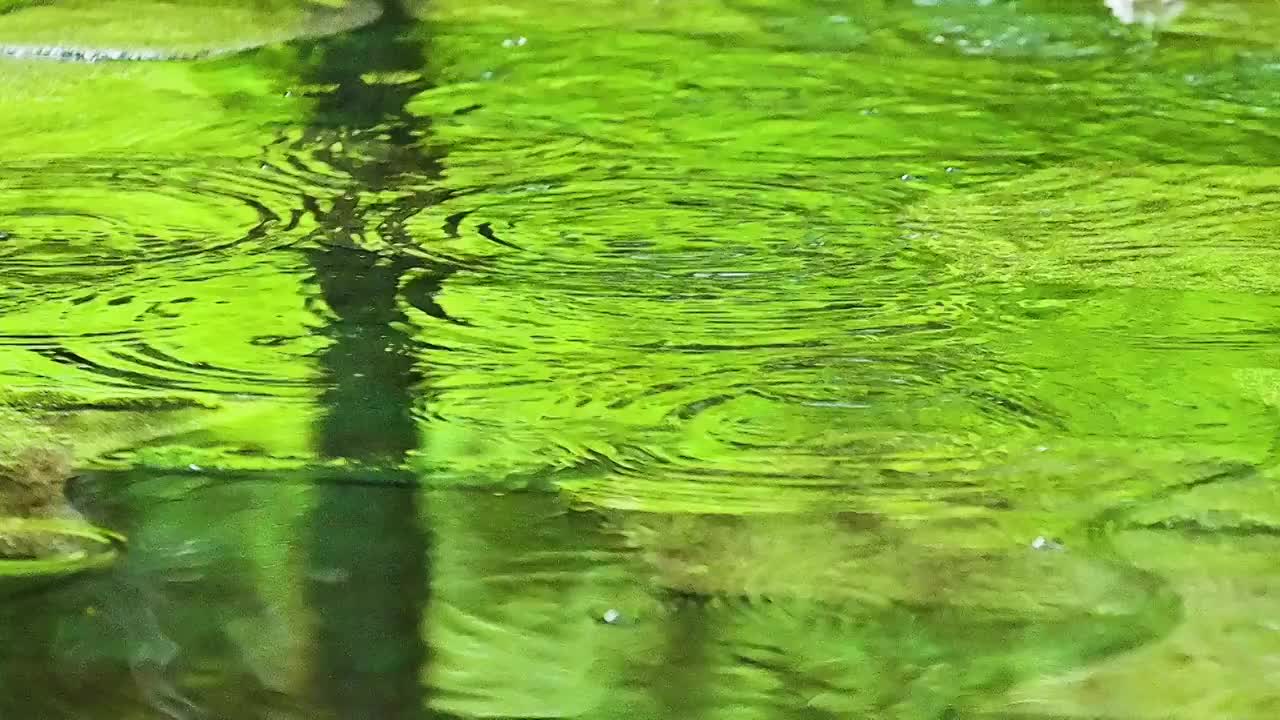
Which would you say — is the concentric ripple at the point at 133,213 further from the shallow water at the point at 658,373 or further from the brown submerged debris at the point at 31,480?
the brown submerged debris at the point at 31,480

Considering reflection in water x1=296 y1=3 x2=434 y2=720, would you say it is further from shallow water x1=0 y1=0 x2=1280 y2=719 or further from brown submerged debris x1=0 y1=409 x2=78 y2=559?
brown submerged debris x1=0 y1=409 x2=78 y2=559

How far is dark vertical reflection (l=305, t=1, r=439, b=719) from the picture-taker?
658 mm

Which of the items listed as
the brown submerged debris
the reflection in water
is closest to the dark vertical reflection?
the reflection in water

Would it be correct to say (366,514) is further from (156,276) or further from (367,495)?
(156,276)

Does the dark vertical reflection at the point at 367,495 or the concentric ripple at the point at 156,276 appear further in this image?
the concentric ripple at the point at 156,276

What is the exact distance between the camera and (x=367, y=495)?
2.71 feet

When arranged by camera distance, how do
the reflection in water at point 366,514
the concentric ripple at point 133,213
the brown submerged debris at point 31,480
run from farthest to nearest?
the concentric ripple at point 133,213, the brown submerged debris at point 31,480, the reflection in water at point 366,514

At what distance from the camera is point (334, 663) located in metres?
0.66

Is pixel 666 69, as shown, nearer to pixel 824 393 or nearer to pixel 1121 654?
pixel 824 393

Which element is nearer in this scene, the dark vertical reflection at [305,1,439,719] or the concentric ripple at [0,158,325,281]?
the dark vertical reflection at [305,1,439,719]

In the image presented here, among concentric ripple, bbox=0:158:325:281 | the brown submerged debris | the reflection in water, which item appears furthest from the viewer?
concentric ripple, bbox=0:158:325:281

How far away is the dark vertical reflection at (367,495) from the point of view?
658mm

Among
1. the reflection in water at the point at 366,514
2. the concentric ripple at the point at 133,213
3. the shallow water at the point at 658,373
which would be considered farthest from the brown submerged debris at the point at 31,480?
the concentric ripple at the point at 133,213

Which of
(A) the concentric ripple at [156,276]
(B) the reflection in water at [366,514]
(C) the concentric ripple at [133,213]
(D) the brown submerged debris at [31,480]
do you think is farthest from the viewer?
(C) the concentric ripple at [133,213]
